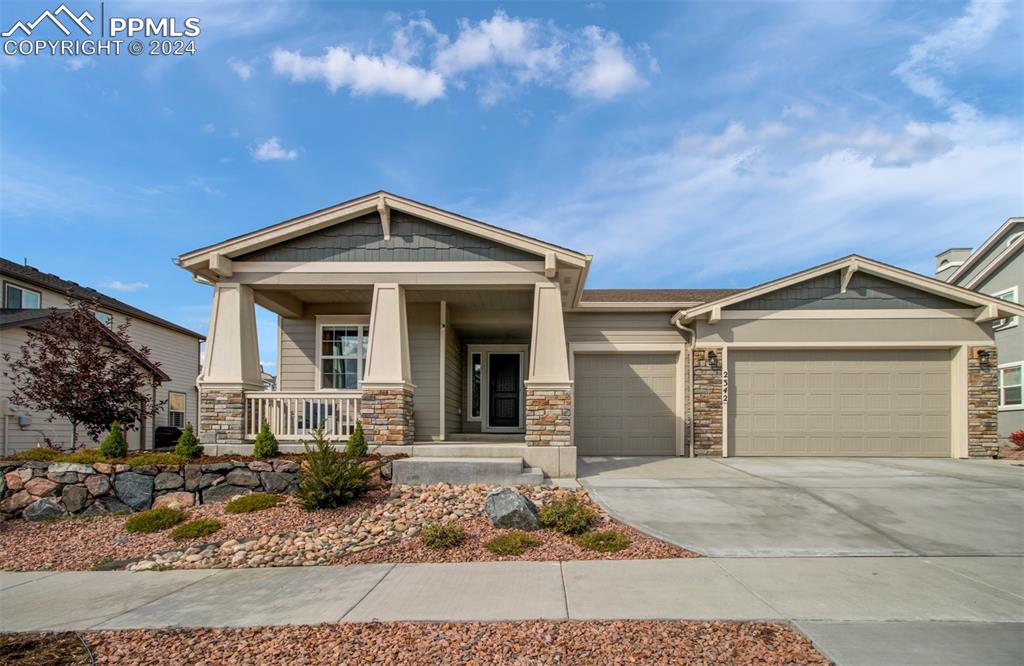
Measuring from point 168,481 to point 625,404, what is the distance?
8.67 m

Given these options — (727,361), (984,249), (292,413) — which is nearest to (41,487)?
(292,413)

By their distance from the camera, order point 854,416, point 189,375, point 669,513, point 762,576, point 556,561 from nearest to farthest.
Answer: point 762,576 → point 556,561 → point 669,513 → point 854,416 → point 189,375

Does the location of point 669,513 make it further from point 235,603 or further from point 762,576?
point 235,603

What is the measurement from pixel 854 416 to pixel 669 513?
7.26 meters

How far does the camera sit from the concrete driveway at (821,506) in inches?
261

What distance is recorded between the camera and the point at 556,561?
6273 mm

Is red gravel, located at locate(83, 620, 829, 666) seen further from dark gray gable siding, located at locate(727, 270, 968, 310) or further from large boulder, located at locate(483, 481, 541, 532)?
dark gray gable siding, located at locate(727, 270, 968, 310)


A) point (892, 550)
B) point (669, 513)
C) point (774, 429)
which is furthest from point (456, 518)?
point (774, 429)

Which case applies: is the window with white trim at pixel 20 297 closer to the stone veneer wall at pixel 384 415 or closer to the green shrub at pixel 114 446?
the green shrub at pixel 114 446

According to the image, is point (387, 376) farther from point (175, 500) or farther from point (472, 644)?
point (472, 644)

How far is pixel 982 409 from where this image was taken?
40.8 feet

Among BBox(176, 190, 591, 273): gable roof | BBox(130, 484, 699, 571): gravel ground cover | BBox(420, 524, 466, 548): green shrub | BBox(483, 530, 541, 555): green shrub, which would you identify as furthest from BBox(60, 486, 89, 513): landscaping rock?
BBox(483, 530, 541, 555): green shrub

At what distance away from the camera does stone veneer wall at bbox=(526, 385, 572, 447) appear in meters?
10.1

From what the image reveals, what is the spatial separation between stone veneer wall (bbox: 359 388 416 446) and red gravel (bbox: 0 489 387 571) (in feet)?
5.00
